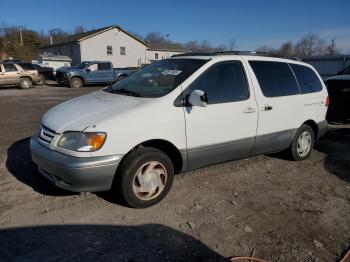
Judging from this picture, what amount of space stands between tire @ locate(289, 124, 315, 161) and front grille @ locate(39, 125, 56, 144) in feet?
12.4

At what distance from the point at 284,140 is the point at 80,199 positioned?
322 centimetres

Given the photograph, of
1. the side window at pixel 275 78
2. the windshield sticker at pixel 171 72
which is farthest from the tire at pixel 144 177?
the side window at pixel 275 78

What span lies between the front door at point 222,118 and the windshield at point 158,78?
0.21 m

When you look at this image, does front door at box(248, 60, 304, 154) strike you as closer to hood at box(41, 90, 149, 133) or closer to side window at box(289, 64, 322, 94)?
side window at box(289, 64, 322, 94)

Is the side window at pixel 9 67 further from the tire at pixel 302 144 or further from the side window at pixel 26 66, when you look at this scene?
the tire at pixel 302 144

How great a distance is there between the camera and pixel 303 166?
5.53m

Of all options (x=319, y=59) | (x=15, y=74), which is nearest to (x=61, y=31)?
(x=15, y=74)

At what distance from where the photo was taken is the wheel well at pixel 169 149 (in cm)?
383

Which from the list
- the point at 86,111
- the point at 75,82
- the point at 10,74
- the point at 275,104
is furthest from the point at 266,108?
the point at 75,82

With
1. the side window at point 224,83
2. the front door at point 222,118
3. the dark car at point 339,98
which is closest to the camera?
the front door at point 222,118

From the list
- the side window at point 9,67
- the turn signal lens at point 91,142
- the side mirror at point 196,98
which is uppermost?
the side window at point 9,67

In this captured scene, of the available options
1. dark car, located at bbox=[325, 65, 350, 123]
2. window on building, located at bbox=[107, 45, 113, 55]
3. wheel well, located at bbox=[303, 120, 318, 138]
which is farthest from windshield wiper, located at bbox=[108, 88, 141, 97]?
window on building, located at bbox=[107, 45, 113, 55]

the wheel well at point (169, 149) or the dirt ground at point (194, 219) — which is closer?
the dirt ground at point (194, 219)

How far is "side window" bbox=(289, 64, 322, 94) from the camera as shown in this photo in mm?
5449
